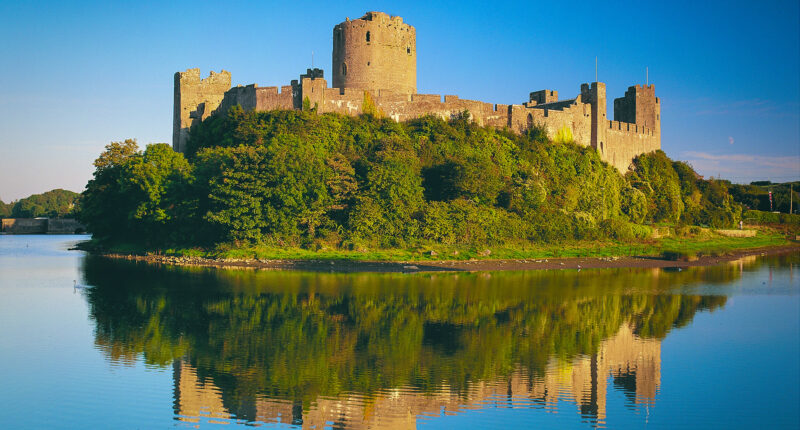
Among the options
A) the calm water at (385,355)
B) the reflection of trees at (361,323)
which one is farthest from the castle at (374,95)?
the calm water at (385,355)

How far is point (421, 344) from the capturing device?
12352 mm

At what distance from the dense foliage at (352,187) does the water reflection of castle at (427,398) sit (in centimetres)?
1746

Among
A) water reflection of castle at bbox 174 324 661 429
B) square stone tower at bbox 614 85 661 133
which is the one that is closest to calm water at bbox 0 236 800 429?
water reflection of castle at bbox 174 324 661 429

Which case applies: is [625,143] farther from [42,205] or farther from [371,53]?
[42,205]

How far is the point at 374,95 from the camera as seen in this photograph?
111ft

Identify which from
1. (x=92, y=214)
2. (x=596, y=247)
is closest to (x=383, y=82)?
(x=596, y=247)

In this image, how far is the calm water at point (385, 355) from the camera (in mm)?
8836

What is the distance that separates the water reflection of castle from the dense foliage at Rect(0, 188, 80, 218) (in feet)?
289

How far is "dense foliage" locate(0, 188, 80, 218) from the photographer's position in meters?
92.2

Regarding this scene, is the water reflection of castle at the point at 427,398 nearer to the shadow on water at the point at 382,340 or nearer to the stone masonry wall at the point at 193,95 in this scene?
the shadow on water at the point at 382,340

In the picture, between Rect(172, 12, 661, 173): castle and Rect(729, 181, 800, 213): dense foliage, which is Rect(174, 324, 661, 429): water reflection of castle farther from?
Rect(729, 181, 800, 213): dense foliage

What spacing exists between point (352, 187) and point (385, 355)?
58.7ft

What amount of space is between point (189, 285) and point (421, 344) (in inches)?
406

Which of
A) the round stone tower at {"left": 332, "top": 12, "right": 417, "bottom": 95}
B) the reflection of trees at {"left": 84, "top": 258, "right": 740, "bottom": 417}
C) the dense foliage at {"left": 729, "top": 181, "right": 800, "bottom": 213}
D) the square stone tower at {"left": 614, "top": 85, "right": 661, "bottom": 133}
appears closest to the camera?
the reflection of trees at {"left": 84, "top": 258, "right": 740, "bottom": 417}
